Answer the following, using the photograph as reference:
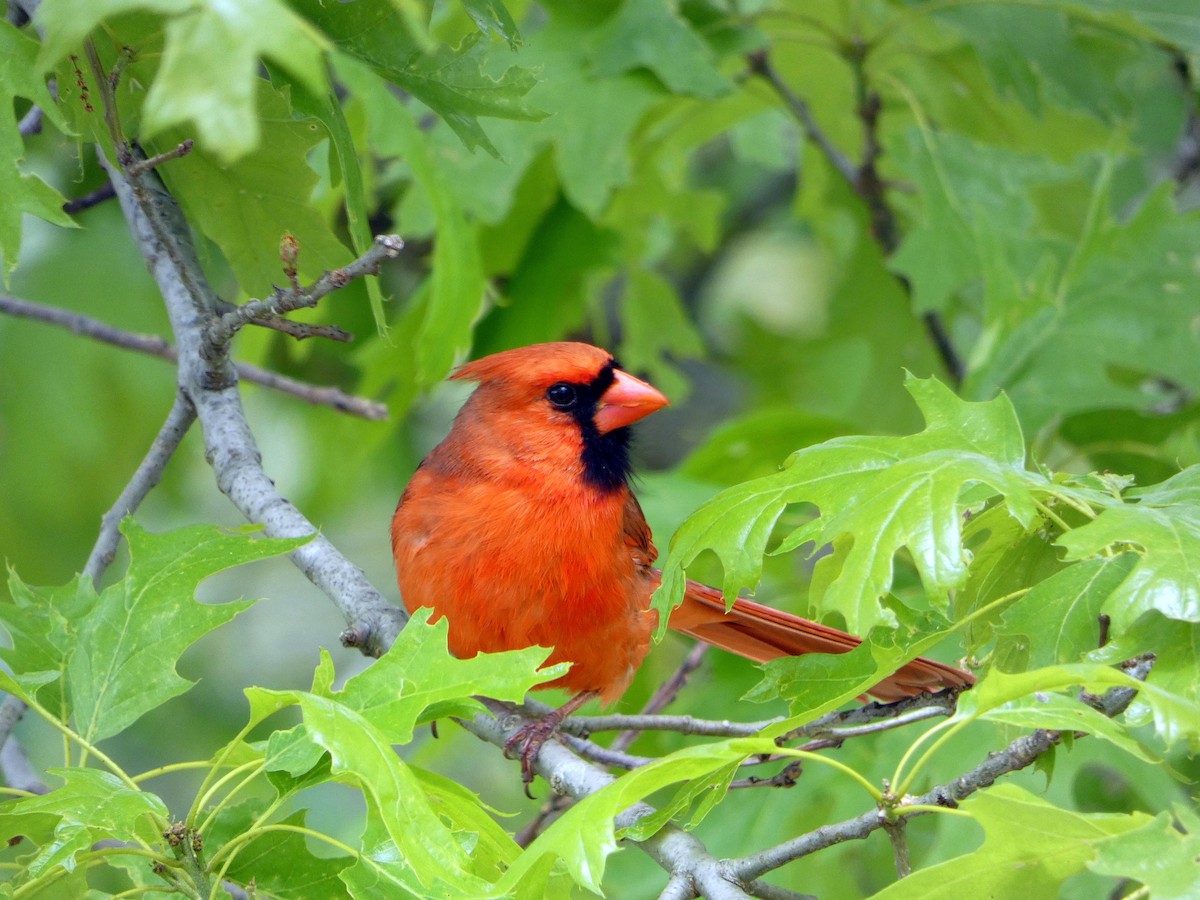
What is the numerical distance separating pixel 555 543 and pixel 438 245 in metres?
0.61

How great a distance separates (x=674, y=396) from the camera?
427 cm

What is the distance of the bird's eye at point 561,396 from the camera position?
8.77 ft

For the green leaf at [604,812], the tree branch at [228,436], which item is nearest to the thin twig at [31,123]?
the tree branch at [228,436]

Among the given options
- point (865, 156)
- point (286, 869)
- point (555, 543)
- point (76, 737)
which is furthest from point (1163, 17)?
point (76, 737)

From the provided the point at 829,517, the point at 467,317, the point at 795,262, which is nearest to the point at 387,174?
the point at 467,317

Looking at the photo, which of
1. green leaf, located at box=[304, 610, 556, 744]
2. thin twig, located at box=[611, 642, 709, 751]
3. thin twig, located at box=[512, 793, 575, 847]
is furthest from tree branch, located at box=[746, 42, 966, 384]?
green leaf, located at box=[304, 610, 556, 744]

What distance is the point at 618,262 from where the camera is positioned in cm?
370

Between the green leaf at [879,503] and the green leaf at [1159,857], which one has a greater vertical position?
the green leaf at [879,503]

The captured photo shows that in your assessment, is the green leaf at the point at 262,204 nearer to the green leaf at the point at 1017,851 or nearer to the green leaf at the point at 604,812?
the green leaf at the point at 604,812

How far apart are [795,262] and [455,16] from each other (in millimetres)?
4905

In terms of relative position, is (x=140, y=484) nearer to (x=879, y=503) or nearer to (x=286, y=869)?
(x=286, y=869)

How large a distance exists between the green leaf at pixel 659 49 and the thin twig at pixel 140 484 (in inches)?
50.7

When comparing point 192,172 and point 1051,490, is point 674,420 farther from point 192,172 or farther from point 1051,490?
point 1051,490

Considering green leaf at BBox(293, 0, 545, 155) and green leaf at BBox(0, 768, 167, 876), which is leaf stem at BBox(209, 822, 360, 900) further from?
green leaf at BBox(293, 0, 545, 155)
